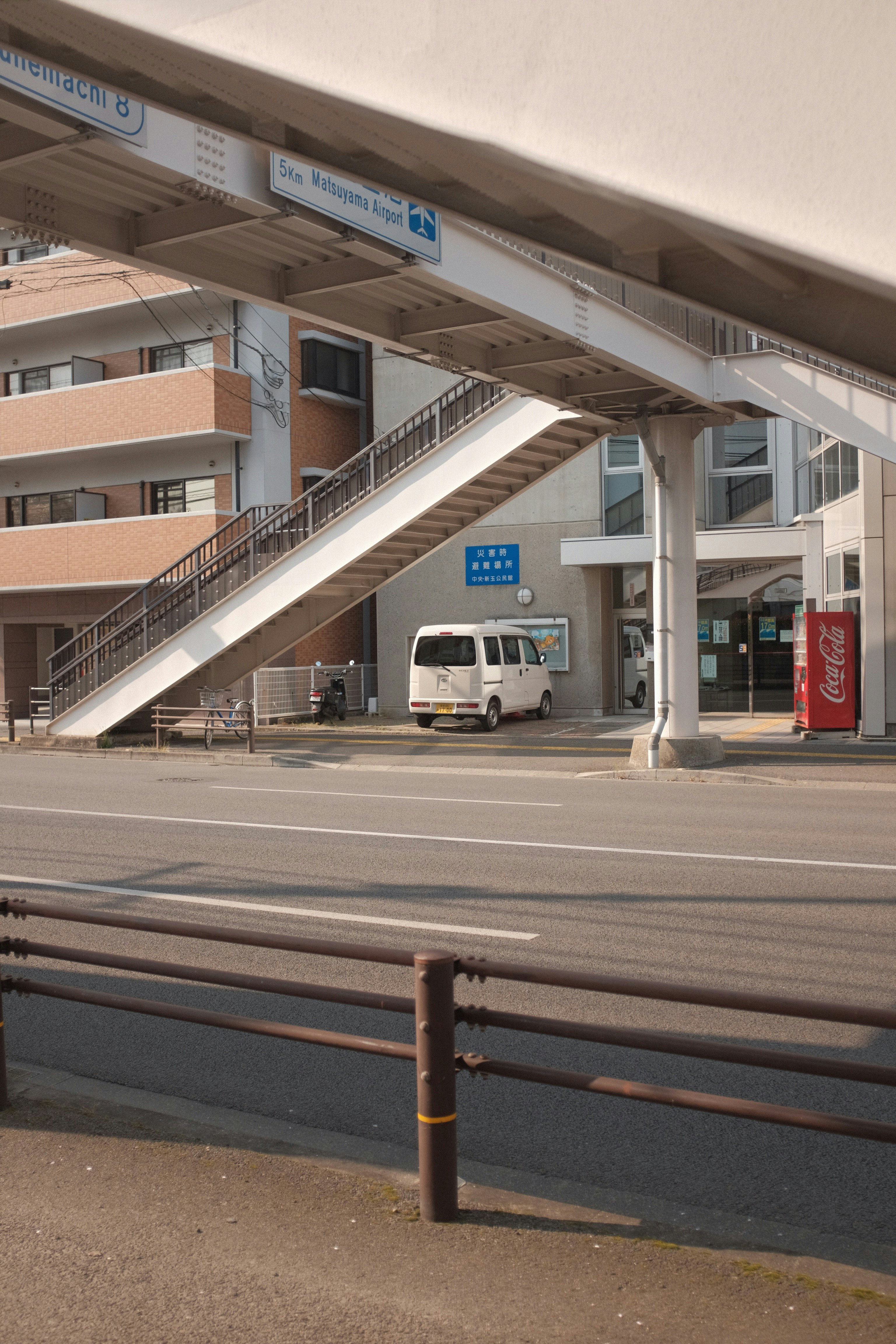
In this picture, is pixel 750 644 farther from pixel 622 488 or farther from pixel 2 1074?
pixel 2 1074

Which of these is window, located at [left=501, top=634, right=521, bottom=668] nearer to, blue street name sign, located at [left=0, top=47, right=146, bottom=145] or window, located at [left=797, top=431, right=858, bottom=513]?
window, located at [left=797, top=431, right=858, bottom=513]

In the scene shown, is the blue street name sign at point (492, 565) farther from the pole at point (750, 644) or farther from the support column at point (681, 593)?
the support column at point (681, 593)

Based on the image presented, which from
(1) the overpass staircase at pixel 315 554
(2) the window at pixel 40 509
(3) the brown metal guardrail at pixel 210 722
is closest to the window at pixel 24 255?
(2) the window at pixel 40 509

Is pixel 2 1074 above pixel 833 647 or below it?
below

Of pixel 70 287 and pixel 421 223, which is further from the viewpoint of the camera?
pixel 70 287

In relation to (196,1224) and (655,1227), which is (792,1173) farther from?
(196,1224)

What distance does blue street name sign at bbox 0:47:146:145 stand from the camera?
7230 mm

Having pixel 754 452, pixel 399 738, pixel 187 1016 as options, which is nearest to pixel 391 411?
pixel 754 452

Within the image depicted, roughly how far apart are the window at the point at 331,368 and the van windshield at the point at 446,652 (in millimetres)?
9828

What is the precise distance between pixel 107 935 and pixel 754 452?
81.4 feet

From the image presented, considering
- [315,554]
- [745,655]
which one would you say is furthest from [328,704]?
[745,655]

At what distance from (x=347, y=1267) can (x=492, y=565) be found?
983 inches

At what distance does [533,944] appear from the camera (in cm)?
705

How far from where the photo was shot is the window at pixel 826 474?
2052 centimetres
